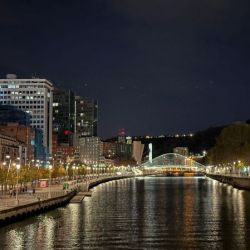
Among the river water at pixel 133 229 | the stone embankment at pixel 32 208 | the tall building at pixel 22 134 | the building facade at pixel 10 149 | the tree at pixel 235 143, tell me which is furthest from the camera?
the tall building at pixel 22 134

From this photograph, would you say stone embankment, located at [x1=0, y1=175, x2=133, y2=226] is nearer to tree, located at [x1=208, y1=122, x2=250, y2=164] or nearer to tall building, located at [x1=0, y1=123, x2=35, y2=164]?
tree, located at [x1=208, y1=122, x2=250, y2=164]

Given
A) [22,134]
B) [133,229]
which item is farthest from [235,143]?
[133,229]

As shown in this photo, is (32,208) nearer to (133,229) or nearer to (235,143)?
(133,229)

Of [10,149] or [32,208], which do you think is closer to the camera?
[32,208]

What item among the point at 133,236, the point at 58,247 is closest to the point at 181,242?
the point at 133,236

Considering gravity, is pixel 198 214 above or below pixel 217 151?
below

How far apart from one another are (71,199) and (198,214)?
83.3ft

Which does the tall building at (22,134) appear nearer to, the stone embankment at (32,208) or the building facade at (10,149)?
the building facade at (10,149)

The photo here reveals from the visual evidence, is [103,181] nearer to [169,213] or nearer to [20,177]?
[20,177]

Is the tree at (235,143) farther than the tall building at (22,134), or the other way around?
the tall building at (22,134)

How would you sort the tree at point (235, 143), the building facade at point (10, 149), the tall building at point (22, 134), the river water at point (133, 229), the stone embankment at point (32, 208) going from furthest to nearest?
the tall building at point (22, 134) → the building facade at point (10, 149) → the tree at point (235, 143) → the stone embankment at point (32, 208) → the river water at point (133, 229)

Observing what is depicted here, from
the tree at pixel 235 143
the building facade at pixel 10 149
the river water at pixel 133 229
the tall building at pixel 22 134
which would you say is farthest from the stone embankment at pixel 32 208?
the tall building at pixel 22 134

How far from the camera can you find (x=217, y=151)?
508 feet

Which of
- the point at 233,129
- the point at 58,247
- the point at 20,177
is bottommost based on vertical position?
the point at 58,247
